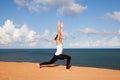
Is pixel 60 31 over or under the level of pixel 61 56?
over

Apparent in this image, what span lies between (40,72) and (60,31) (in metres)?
2.49

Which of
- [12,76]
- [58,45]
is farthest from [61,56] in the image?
[12,76]

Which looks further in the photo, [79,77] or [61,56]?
[61,56]

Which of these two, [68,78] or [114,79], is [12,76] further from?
[114,79]

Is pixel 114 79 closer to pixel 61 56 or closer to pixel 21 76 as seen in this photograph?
pixel 61 56

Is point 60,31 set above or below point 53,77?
above

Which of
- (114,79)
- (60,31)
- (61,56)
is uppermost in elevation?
(60,31)

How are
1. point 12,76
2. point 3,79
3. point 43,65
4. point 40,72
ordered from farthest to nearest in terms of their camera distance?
1. point 43,65
2. point 40,72
3. point 12,76
4. point 3,79

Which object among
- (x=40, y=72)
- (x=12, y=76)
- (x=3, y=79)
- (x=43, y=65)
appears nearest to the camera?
(x=3, y=79)

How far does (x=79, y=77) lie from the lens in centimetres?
1214

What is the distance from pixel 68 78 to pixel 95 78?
1.31m

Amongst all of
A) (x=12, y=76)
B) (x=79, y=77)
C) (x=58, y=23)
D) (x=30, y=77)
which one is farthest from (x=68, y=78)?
(x=58, y=23)

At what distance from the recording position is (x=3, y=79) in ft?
37.2

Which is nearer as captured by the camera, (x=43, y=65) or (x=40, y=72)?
(x=40, y=72)
